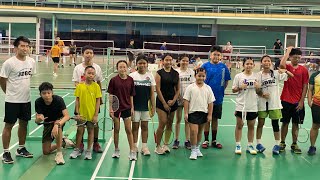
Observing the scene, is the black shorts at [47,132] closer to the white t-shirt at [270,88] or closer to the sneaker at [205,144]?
the sneaker at [205,144]

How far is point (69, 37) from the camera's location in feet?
127

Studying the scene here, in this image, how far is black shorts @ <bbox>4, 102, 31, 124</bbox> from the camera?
6.93m

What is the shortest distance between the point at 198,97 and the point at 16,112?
338 centimetres

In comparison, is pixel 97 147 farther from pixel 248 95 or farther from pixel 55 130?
pixel 248 95

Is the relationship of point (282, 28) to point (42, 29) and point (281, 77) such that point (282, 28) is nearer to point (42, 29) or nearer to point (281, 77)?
point (42, 29)

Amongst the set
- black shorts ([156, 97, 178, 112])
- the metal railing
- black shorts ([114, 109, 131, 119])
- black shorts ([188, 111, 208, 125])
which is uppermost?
the metal railing

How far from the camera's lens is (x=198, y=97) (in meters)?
7.46

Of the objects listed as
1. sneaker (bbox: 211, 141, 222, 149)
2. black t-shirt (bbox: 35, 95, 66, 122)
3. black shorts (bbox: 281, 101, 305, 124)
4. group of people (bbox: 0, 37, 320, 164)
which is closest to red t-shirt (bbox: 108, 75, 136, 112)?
group of people (bbox: 0, 37, 320, 164)

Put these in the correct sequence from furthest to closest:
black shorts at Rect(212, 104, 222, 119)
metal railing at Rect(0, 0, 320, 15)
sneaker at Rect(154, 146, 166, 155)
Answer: metal railing at Rect(0, 0, 320, 15) → black shorts at Rect(212, 104, 222, 119) → sneaker at Rect(154, 146, 166, 155)

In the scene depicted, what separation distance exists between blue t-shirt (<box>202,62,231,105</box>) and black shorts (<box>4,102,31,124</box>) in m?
3.60

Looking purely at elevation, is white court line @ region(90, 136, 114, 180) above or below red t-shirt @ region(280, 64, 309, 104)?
below

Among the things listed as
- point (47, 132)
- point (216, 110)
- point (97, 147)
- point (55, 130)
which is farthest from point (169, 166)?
point (47, 132)

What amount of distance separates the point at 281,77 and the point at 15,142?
575cm

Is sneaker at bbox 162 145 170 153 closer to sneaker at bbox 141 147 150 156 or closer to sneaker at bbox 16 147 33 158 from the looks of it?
sneaker at bbox 141 147 150 156
